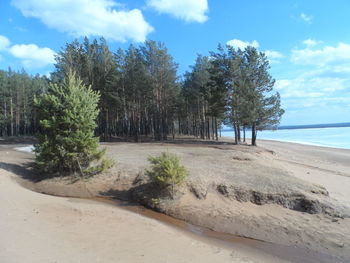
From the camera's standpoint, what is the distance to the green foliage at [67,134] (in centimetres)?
1133

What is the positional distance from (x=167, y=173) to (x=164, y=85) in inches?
976

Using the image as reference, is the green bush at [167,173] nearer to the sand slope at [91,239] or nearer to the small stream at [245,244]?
the small stream at [245,244]

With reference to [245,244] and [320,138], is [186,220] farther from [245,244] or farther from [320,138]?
[320,138]

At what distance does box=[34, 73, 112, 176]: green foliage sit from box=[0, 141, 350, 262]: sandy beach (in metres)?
0.82

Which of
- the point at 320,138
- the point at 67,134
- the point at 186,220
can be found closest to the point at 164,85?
the point at 67,134

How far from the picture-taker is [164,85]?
3219 centimetres

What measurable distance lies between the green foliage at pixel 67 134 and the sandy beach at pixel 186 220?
2.71 ft

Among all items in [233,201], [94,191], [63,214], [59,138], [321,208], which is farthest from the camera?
[59,138]

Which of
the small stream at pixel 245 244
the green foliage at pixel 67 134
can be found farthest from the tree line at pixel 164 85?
the small stream at pixel 245 244

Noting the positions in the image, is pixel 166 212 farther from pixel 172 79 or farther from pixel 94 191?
pixel 172 79

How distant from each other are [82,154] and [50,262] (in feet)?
26.1

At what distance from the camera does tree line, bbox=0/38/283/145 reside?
25.7m

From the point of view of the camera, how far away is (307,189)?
922 cm

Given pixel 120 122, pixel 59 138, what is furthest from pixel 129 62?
pixel 59 138
